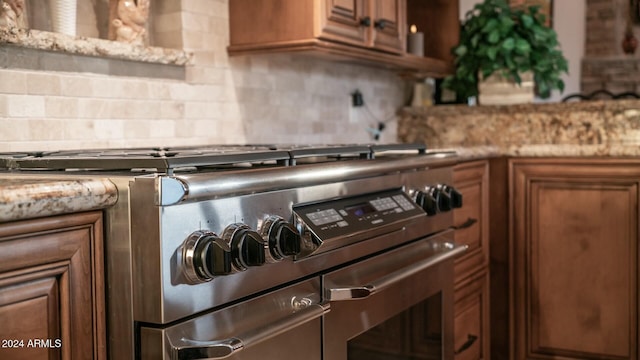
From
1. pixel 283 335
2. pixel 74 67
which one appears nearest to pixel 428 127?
pixel 74 67

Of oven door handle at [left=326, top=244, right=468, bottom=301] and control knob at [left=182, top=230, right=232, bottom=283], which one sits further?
oven door handle at [left=326, top=244, right=468, bottom=301]

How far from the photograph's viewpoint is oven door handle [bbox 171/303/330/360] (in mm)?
1104

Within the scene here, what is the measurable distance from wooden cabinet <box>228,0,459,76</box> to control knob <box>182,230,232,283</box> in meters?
1.23

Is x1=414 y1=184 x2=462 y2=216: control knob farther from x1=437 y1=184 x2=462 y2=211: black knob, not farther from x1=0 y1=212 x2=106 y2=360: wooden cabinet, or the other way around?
x1=0 y1=212 x2=106 y2=360: wooden cabinet

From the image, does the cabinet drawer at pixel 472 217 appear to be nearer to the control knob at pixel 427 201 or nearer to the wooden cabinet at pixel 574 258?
the wooden cabinet at pixel 574 258

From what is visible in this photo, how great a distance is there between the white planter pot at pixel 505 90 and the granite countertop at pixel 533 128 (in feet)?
0.18

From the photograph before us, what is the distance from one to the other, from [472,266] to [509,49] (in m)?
1.03

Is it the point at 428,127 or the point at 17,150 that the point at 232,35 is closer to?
the point at 17,150

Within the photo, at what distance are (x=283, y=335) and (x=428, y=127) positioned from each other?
7.32 feet

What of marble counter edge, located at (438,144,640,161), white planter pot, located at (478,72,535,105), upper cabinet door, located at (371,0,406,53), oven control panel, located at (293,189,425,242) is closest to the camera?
oven control panel, located at (293,189,425,242)

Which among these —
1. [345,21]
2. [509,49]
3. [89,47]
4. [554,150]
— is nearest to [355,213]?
[89,47]

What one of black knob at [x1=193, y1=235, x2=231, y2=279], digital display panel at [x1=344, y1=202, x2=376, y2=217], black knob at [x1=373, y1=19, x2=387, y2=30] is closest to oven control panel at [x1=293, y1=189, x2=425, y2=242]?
digital display panel at [x1=344, y1=202, x2=376, y2=217]

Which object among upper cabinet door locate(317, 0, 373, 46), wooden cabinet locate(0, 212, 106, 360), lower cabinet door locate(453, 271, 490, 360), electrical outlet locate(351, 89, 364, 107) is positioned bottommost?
lower cabinet door locate(453, 271, 490, 360)

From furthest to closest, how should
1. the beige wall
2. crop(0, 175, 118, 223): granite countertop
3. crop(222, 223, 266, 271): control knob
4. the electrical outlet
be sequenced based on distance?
1. the electrical outlet
2. the beige wall
3. crop(222, 223, 266, 271): control knob
4. crop(0, 175, 118, 223): granite countertop
